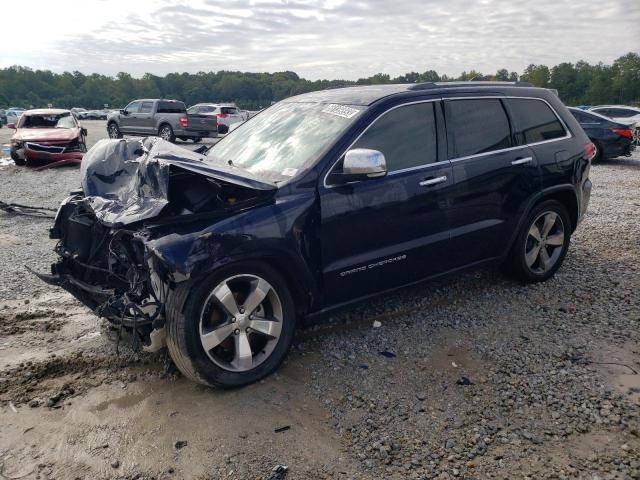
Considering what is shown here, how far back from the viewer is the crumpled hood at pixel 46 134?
1385 cm

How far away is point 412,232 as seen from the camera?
388 cm

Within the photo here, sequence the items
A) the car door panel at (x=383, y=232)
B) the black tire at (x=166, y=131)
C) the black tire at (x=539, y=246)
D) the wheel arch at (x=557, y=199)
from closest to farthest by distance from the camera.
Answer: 1. the car door panel at (x=383, y=232)
2. the wheel arch at (x=557, y=199)
3. the black tire at (x=539, y=246)
4. the black tire at (x=166, y=131)

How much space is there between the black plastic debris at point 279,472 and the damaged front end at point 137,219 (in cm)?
107

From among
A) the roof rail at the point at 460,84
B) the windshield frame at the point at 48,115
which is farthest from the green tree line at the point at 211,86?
the roof rail at the point at 460,84

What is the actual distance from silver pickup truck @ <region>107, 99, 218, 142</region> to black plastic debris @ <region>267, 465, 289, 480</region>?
814 inches

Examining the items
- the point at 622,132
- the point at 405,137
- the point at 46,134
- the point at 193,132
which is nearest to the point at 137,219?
the point at 405,137

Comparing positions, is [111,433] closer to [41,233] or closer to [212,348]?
[212,348]

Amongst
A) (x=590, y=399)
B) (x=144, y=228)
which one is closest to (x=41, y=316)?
(x=144, y=228)

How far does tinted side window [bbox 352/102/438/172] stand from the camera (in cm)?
378

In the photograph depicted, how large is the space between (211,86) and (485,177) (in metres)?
100

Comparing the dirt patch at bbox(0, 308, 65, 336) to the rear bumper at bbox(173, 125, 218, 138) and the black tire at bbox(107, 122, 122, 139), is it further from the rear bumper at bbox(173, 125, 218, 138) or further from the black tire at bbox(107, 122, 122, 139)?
the black tire at bbox(107, 122, 122, 139)

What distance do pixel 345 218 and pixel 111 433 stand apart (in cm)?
193

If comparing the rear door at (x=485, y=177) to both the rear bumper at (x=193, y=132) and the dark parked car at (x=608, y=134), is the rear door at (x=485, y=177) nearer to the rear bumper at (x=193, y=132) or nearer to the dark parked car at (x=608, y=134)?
the dark parked car at (x=608, y=134)

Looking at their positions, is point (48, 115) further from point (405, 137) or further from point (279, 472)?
point (279, 472)
